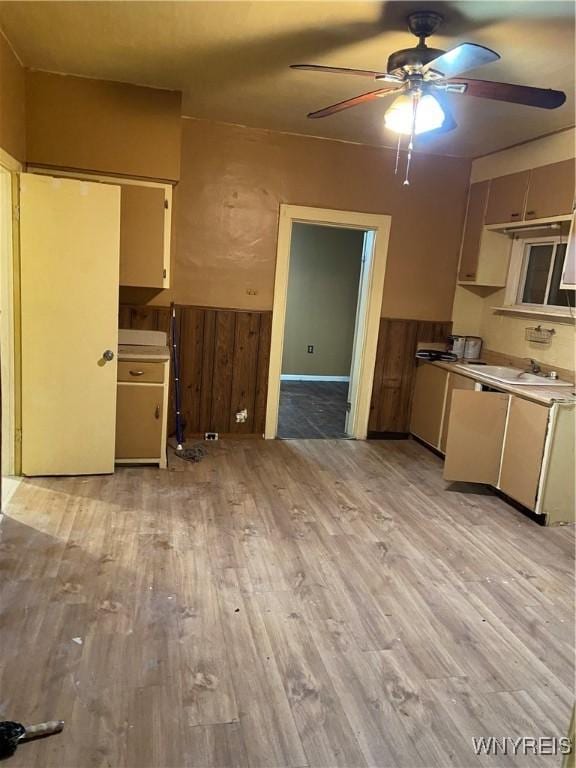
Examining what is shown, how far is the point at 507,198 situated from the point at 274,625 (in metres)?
A: 3.74

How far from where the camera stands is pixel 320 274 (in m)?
7.31

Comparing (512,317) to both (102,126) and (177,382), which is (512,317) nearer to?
(177,382)

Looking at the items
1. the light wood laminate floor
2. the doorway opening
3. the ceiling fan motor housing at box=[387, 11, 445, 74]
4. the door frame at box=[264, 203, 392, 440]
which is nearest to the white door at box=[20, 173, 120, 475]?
the light wood laminate floor

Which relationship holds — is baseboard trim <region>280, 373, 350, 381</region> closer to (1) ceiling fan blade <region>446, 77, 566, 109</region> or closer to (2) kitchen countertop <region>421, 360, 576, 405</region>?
(2) kitchen countertop <region>421, 360, 576, 405</region>

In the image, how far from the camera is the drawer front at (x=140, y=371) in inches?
147

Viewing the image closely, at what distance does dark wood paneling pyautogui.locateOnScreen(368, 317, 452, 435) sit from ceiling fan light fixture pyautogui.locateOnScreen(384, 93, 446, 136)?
2.36 m

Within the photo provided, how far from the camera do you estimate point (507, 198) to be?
436cm

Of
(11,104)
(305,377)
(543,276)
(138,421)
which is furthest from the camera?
(305,377)

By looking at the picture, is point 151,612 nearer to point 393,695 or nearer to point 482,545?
point 393,695

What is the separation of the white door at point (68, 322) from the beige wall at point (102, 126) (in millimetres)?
414

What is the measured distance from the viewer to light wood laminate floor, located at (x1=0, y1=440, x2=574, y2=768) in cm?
177

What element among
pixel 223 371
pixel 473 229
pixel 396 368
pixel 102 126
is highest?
pixel 102 126

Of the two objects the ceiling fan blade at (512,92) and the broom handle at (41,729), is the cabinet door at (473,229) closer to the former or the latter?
the ceiling fan blade at (512,92)

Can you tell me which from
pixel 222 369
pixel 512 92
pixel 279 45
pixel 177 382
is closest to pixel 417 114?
pixel 512 92
